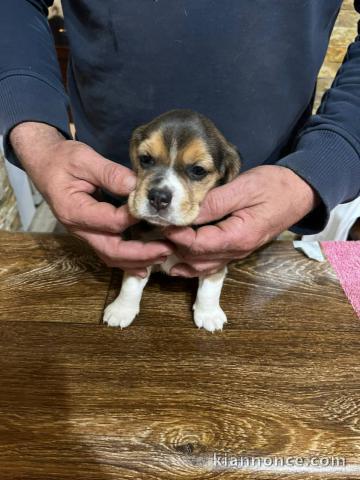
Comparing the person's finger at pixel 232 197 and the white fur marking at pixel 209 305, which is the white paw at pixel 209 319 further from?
the person's finger at pixel 232 197

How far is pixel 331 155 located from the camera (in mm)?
1247

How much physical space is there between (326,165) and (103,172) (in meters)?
0.62

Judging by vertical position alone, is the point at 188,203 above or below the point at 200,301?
above

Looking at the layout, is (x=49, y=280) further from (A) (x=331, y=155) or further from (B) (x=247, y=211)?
(A) (x=331, y=155)

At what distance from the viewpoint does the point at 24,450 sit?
103 centimetres

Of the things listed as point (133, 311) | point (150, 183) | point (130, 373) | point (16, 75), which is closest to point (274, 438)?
point (130, 373)

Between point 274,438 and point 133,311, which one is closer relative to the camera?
point 274,438

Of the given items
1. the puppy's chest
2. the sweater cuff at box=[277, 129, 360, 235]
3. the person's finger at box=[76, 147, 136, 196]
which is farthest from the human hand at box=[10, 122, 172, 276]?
the sweater cuff at box=[277, 129, 360, 235]

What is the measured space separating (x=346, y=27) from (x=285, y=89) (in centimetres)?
223

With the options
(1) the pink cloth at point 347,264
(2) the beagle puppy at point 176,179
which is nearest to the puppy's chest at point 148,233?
(2) the beagle puppy at point 176,179

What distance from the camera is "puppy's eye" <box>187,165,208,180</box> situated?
1284 millimetres

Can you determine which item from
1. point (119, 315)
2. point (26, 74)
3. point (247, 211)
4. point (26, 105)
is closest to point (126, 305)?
point (119, 315)

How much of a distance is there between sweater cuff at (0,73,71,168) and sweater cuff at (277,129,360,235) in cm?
69

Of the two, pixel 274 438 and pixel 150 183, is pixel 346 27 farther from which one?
pixel 274 438
